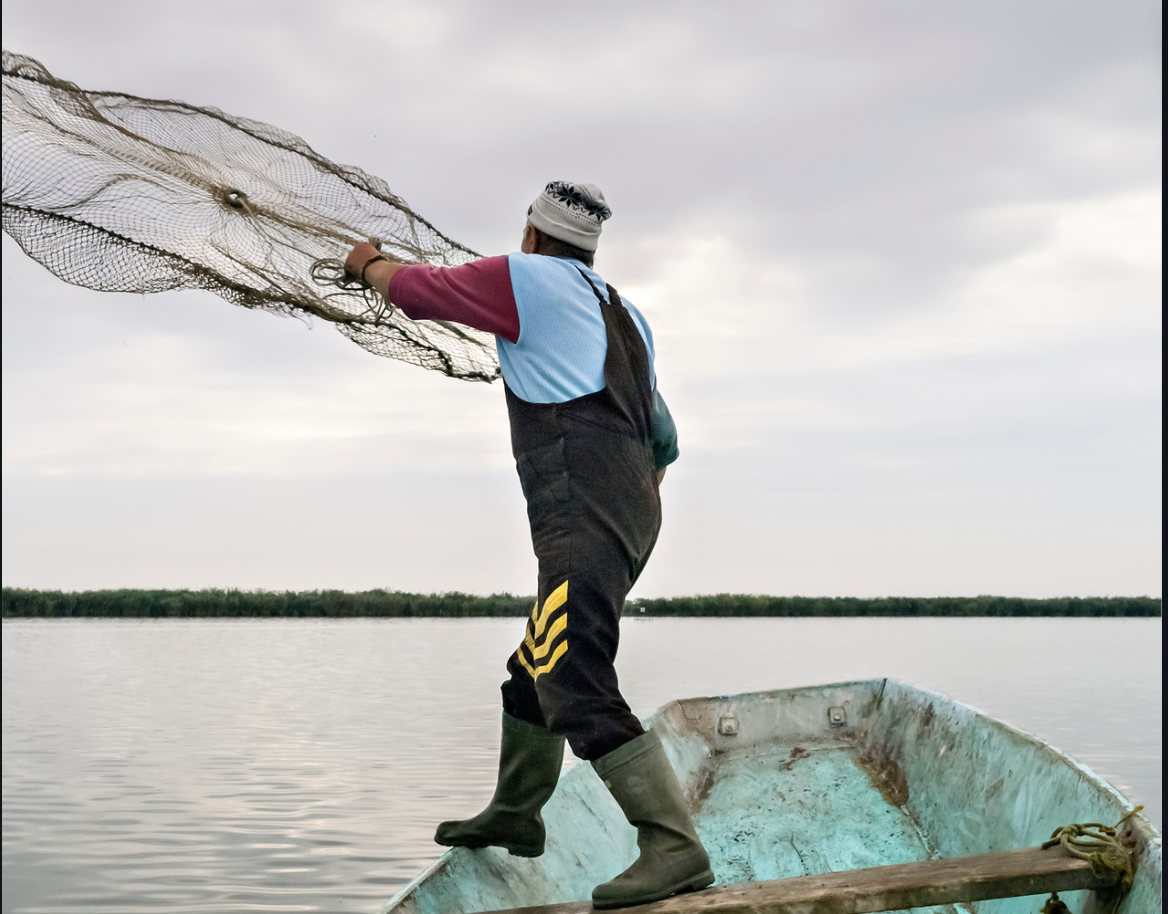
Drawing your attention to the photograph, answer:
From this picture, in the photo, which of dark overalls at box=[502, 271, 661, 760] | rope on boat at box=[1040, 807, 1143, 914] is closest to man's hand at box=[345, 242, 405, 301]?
dark overalls at box=[502, 271, 661, 760]

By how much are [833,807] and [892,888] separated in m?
2.75

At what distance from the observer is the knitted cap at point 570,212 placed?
2645 millimetres

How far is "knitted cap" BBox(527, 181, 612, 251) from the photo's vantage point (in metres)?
2.64

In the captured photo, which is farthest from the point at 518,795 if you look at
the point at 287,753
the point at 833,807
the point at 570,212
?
the point at 287,753

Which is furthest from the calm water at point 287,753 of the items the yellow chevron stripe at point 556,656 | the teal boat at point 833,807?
the yellow chevron stripe at point 556,656

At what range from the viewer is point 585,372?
246 cm

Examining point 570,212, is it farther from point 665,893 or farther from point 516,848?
point 516,848

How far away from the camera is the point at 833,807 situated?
465cm

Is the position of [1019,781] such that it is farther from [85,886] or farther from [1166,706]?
[85,886]

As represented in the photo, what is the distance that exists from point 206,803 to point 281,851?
1907 mm

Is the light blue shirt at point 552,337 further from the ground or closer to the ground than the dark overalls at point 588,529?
further from the ground

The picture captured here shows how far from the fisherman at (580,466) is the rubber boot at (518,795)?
9 cm

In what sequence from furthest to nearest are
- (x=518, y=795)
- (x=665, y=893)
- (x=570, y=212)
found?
(x=518, y=795)
(x=570, y=212)
(x=665, y=893)

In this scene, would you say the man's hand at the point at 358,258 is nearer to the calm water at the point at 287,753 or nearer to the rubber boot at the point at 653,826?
the rubber boot at the point at 653,826
